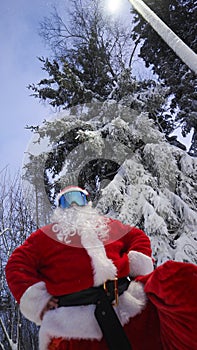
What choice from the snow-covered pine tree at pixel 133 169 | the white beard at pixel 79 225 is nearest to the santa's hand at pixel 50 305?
the white beard at pixel 79 225

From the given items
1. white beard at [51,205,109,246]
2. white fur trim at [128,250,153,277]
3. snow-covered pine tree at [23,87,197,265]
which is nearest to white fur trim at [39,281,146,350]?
white fur trim at [128,250,153,277]

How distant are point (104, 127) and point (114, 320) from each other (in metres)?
6.10

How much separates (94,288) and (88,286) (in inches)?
1.7

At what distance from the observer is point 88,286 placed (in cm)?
214

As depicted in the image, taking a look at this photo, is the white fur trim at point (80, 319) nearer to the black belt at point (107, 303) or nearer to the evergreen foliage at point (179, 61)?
the black belt at point (107, 303)

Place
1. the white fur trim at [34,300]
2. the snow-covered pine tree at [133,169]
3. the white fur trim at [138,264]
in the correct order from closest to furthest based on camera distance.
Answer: the white fur trim at [34,300]
the white fur trim at [138,264]
the snow-covered pine tree at [133,169]

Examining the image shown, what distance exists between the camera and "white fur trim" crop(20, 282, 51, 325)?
2184 mm

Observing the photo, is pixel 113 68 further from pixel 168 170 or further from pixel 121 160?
pixel 168 170

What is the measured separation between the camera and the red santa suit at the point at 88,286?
190cm

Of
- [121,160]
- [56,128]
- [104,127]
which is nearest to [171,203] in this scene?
[121,160]

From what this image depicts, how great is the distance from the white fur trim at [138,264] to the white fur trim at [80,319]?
22cm

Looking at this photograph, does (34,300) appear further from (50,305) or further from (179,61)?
(179,61)

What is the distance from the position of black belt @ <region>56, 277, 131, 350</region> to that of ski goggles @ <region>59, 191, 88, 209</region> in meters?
0.79

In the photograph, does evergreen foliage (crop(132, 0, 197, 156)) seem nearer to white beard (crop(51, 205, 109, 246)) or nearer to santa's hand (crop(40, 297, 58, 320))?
white beard (crop(51, 205, 109, 246))
